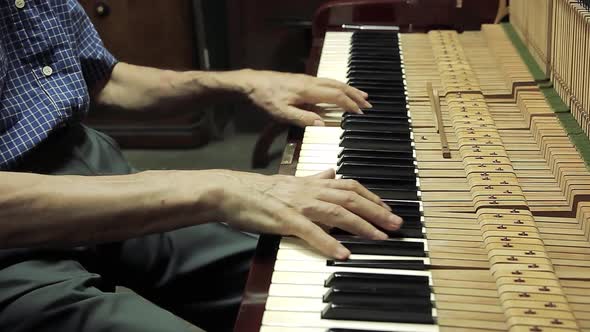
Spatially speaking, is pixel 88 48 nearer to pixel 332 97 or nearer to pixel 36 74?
pixel 36 74

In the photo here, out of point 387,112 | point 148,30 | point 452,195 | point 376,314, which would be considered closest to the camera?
point 376,314

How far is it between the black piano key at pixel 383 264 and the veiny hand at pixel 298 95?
538mm

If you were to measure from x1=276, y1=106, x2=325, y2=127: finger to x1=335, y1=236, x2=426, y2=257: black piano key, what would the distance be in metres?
0.47

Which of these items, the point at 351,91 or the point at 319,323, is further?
the point at 351,91

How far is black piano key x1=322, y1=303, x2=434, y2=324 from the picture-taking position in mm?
1000

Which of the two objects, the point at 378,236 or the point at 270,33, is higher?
the point at 378,236

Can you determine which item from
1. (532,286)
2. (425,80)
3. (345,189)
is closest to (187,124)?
(425,80)

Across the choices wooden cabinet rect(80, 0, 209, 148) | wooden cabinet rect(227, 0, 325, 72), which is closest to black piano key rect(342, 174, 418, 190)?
wooden cabinet rect(80, 0, 209, 148)

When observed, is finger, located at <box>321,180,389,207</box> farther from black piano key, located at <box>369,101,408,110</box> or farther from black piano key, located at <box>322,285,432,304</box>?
black piano key, located at <box>369,101,408,110</box>

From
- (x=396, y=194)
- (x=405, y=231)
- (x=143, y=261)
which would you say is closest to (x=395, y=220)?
(x=405, y=231)

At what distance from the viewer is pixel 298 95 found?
1.72m

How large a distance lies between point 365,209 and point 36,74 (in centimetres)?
78

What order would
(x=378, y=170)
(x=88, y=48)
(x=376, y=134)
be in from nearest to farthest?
(x=378, y=170) < (x=376, y=134) < (x=88, y=48)

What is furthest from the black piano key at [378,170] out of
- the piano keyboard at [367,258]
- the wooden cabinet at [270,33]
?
the wooden cabinet at [270,33]
